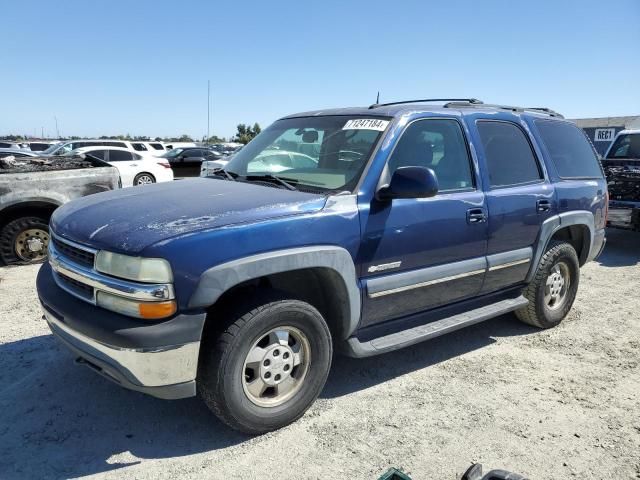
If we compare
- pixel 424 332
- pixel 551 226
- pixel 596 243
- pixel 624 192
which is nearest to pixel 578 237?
pixel 596 243

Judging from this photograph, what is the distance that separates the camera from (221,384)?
2717 millimetres

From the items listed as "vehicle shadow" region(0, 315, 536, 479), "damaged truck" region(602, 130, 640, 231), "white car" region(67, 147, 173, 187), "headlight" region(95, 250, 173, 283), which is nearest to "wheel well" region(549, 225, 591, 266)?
"vehicle shadow" region(0, 315, 536, 479)

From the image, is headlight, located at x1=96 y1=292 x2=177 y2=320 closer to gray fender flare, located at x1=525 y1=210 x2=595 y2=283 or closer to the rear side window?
gray fender flare, located at x1=525 y1=210 x2=595 y2=283

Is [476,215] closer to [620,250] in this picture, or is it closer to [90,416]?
[90,416]

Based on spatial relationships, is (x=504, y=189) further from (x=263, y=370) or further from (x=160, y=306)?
(x=160, y=306)

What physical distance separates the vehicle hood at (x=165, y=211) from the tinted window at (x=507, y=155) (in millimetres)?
1664

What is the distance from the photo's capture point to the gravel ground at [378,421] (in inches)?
108

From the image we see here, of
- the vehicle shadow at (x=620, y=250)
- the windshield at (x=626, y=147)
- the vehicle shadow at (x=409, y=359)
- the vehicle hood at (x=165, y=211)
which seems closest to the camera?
the vehicle hood at (x=165, y=211)

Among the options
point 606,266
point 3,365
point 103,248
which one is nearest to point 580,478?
point 103,248

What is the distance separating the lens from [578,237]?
5.05 meters

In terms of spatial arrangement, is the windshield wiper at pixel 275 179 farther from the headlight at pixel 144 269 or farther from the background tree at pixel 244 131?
the background tree at pixel 244 131

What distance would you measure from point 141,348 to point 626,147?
976cm

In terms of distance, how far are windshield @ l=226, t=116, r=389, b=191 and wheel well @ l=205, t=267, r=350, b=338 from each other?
1.83 feet

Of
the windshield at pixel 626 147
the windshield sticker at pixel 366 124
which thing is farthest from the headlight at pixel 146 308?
the windshield at pixel 626 147
